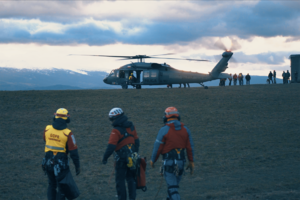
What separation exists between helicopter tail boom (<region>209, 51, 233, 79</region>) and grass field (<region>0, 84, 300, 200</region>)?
6012 millimetres

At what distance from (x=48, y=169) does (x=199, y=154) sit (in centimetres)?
821

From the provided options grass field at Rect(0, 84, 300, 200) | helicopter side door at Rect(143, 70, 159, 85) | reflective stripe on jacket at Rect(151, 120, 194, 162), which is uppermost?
helicopter side door at Rect(143, 70, 159, 85)

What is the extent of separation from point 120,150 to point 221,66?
2999 centimetres

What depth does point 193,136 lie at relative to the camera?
16.1 meters

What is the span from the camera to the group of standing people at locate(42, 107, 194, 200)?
638cm

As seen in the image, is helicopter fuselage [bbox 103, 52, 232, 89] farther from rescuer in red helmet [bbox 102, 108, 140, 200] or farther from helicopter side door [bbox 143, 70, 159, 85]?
rescuer in red helmet [bbox 102, 108, 140, 200]

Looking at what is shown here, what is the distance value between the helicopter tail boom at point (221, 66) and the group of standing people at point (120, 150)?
28983 millimetres

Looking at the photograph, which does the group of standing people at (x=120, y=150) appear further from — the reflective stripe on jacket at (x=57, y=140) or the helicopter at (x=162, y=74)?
the helicopter at (x=162, y=74)

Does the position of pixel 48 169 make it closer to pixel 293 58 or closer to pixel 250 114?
pixel 250 114

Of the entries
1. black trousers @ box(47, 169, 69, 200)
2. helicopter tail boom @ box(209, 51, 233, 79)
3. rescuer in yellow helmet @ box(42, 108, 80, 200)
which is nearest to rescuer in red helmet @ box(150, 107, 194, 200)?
rescuer in yellow helmet @ box(42, 108, 80, 200)

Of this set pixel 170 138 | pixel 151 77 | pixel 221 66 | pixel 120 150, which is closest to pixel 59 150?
pixel 120 150

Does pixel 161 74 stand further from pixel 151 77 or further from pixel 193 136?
pixel 193 136

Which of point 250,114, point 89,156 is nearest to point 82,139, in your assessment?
point 89,156

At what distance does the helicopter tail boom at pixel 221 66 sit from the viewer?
114 ft
